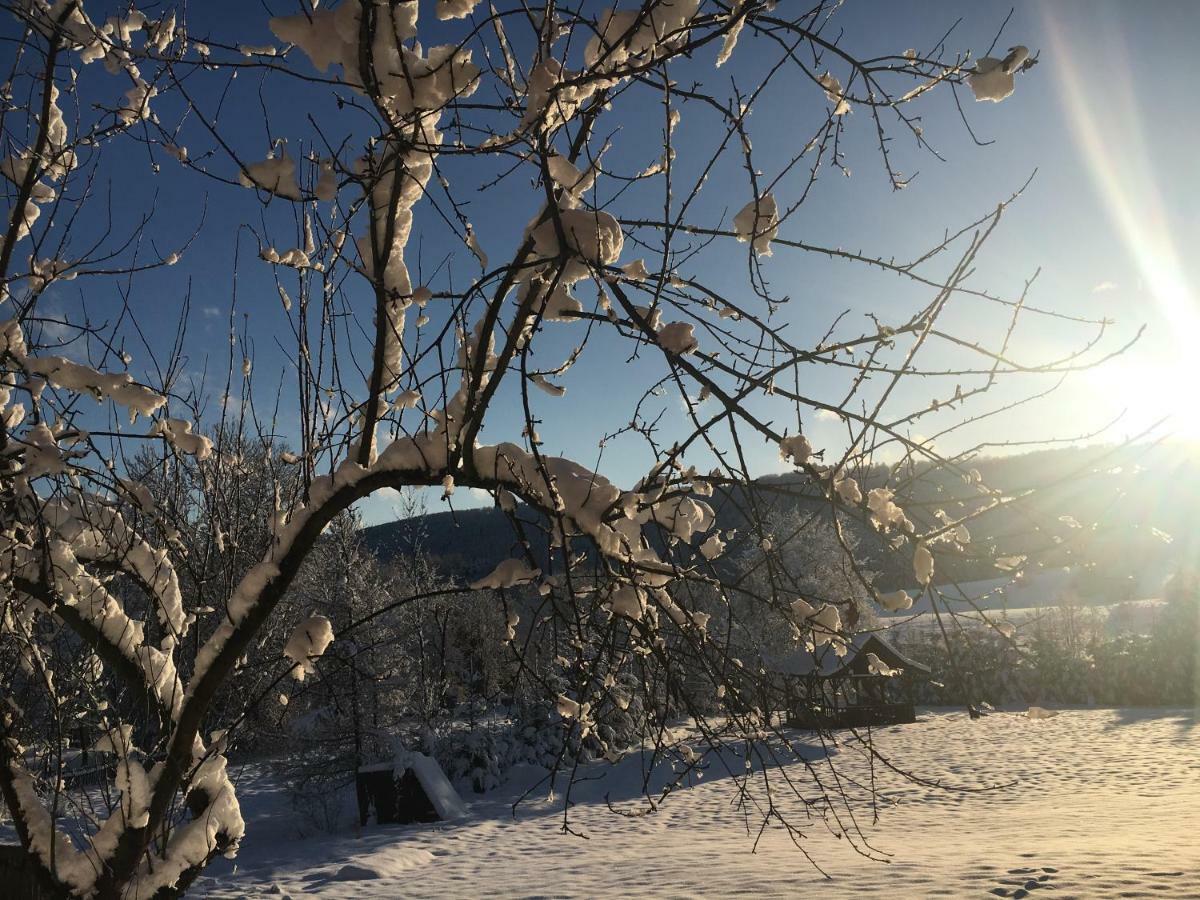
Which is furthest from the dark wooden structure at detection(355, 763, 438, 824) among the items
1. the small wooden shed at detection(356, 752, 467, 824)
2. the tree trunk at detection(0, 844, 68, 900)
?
the tree trunk at detection(0, 844, 68, 900)

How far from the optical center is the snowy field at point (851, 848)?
222 inches

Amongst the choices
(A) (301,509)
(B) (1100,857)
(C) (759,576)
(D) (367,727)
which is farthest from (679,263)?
(C) (759,576)

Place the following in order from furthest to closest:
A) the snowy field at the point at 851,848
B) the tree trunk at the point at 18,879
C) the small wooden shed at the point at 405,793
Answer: the small wooden shed at the point at 405,793, the snowy field at the point at 851,848, the tree trunk at the point at 18,879

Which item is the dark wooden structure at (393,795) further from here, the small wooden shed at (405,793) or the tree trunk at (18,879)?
the tree trunk at (18,879)

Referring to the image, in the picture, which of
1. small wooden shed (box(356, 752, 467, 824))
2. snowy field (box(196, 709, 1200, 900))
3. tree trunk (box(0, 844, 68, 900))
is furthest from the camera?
small wooden shed (box(356, 752, 467, 824))

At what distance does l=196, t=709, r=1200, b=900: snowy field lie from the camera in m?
5.65

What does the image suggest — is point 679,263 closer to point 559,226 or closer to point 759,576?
point 559,226

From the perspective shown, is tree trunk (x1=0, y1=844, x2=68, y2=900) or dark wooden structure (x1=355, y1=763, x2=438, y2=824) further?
dark wooden structure (x1=355, y1=763, x2=438, y2=824)

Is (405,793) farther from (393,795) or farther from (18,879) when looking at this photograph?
(18,879)

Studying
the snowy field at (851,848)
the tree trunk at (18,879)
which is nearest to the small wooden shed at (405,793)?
the snowy field at (851,848)

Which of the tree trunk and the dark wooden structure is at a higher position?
the tree trunk

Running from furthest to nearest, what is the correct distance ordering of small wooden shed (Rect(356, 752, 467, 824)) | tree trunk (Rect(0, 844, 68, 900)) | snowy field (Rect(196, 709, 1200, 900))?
small wooden shed (Rect(356, 752, 467, 824)), snowy field (Rect(196, 709, 1200, 900)), tree trunk (Rect(0, 844, 68, 900))

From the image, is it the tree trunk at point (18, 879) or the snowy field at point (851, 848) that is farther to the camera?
the snowy field at point (851, 848)

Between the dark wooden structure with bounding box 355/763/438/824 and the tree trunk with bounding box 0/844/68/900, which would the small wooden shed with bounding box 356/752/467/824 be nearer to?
the dark wooden structure with bounding box 355/763/438/824
